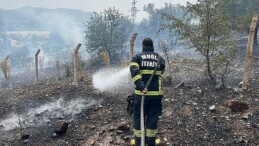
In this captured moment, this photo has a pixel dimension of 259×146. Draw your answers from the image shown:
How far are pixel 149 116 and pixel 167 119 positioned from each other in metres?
1.90

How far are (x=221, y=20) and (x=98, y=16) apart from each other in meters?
19.2

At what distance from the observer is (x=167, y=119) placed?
7902 mm

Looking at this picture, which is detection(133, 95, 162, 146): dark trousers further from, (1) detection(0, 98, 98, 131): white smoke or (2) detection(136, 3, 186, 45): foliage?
(2) detection(136, 3, 186, 45): foliage

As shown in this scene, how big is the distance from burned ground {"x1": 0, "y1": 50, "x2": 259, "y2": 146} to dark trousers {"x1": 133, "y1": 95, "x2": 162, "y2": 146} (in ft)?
2.80

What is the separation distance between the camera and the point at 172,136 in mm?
6945

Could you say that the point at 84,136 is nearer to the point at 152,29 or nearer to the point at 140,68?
the point at 140,68

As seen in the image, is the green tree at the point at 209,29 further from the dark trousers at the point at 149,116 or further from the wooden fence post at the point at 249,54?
the dark trousers at the point at 149,116

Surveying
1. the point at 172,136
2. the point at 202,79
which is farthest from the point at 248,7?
the point at 172,136

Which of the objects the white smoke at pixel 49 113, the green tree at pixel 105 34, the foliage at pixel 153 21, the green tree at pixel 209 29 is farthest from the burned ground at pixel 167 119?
the foliage at pixel 153 21

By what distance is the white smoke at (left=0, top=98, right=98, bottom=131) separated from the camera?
29.4ft

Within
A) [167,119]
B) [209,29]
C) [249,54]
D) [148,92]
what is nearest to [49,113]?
[167,119]

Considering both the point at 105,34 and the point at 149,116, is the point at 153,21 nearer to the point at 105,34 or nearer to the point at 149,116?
the point at 105,34

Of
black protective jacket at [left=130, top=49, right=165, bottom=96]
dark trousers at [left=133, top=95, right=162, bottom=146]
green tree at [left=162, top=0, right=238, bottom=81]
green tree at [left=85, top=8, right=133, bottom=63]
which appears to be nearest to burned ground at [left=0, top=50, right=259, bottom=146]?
dark trousers at [left=133, top=95, right=162, bottom=146]

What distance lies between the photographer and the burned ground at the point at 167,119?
22.6ft
